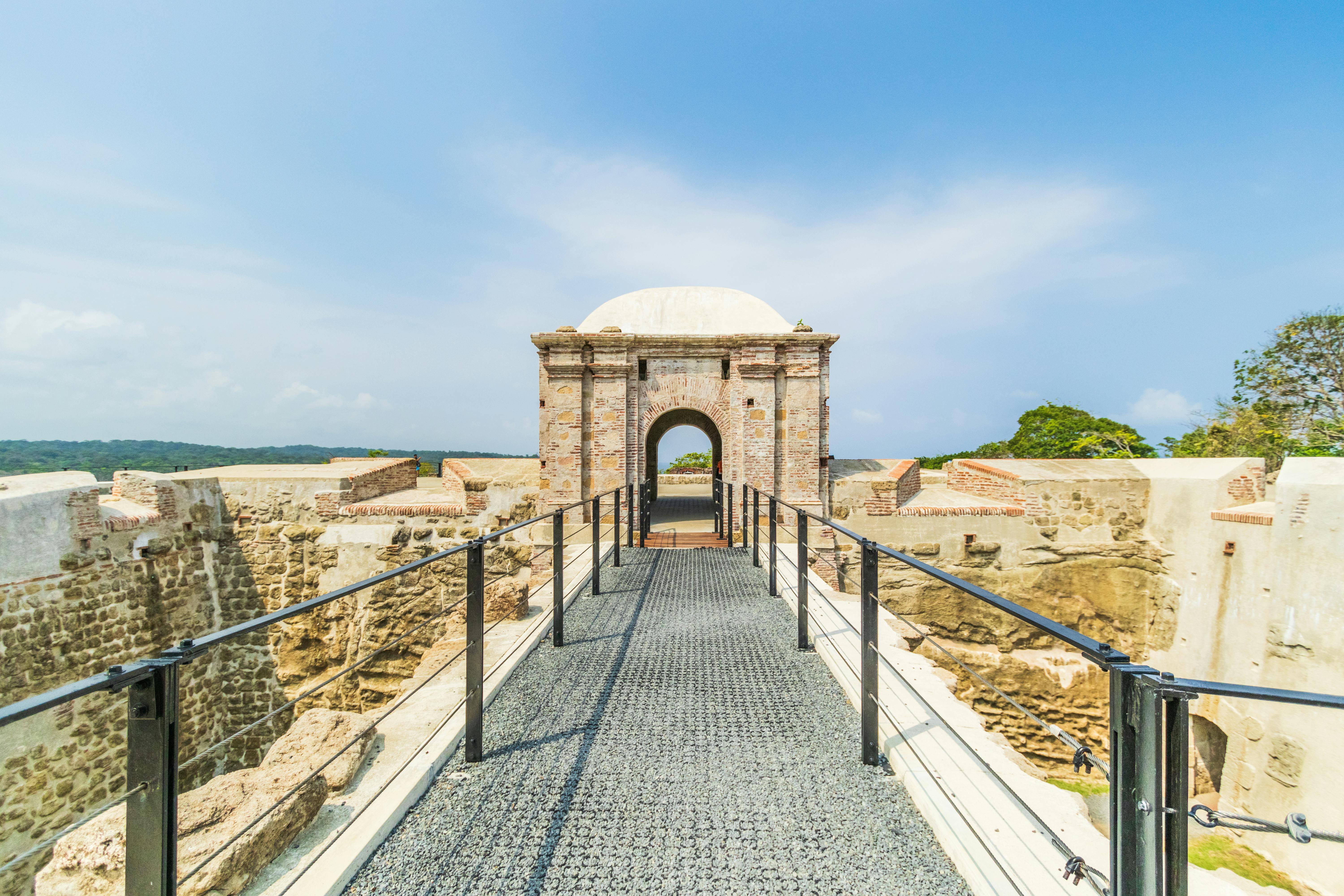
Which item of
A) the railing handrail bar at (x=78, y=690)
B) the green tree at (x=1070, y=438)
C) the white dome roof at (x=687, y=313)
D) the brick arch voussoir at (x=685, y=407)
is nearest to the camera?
the railing handrail bar at (x=78, y=690)

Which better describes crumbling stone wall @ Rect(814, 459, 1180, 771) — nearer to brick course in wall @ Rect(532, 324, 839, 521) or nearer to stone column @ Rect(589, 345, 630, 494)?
brick course in wall @ Rect(532, 324, 839, 521)

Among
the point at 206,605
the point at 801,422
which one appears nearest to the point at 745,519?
the point at 801,422

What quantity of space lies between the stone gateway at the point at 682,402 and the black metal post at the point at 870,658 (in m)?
8.43

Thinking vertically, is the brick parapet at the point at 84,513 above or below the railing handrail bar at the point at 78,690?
below

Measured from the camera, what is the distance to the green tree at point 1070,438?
2478 centimetres

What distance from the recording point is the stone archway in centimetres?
1450

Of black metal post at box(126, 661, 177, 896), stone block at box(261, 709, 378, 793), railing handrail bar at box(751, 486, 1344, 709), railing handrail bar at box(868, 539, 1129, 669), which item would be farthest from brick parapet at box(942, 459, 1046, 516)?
black metal post at box(126, 661, 177, 896)

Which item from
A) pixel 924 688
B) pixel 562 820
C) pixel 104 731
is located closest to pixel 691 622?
pixel 924 688

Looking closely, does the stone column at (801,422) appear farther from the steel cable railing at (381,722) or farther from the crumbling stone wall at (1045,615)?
the steel cable railing at (381,722)

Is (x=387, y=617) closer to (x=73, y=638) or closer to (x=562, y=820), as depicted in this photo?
(x=73, y=638)

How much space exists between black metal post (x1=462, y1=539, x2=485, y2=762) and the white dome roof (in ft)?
34.8

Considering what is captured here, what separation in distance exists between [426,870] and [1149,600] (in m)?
12.3

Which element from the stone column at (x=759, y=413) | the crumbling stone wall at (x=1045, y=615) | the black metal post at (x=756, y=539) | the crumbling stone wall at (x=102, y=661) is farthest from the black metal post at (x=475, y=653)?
the stone column at (x=759, y=413)

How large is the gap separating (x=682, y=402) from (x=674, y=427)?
12.1 ft
